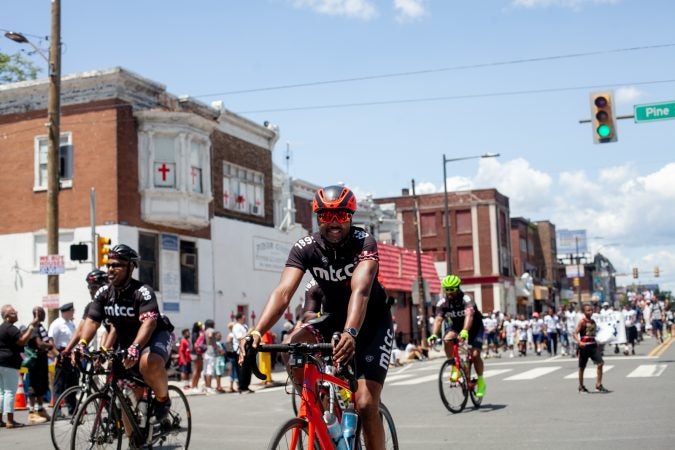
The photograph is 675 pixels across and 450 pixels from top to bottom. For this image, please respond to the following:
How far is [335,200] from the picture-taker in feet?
19.4

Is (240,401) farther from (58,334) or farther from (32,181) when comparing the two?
(32,181)

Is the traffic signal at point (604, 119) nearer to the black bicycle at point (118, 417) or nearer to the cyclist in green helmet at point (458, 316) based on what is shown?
the cyclist in green helmet at point (458, 316)

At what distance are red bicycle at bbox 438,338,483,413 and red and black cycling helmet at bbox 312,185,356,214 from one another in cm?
707

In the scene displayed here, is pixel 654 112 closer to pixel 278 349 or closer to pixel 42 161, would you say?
pixel 278 349

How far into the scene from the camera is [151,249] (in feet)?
94.5

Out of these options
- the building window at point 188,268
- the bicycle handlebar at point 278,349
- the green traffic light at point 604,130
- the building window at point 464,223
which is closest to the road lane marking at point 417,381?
the green traffic light at point 604,130

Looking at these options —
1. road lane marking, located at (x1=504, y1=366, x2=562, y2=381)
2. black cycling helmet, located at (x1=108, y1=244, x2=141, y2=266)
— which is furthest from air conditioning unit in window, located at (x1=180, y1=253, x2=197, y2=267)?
black cycling helmet, located at (x1=108, y1=244, x2=141, y2=266)

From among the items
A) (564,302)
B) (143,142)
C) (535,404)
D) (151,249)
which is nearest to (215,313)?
(151,249)

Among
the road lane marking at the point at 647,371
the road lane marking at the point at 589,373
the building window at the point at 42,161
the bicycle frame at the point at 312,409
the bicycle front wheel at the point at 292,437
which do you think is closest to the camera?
the bicycle front wheel at the point at 292,437

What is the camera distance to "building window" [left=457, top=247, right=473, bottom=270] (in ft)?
225

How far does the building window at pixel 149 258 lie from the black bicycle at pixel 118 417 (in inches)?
790

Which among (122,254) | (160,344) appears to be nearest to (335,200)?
(122,254)

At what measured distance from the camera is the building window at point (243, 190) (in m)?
33.3

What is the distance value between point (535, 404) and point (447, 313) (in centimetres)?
228
